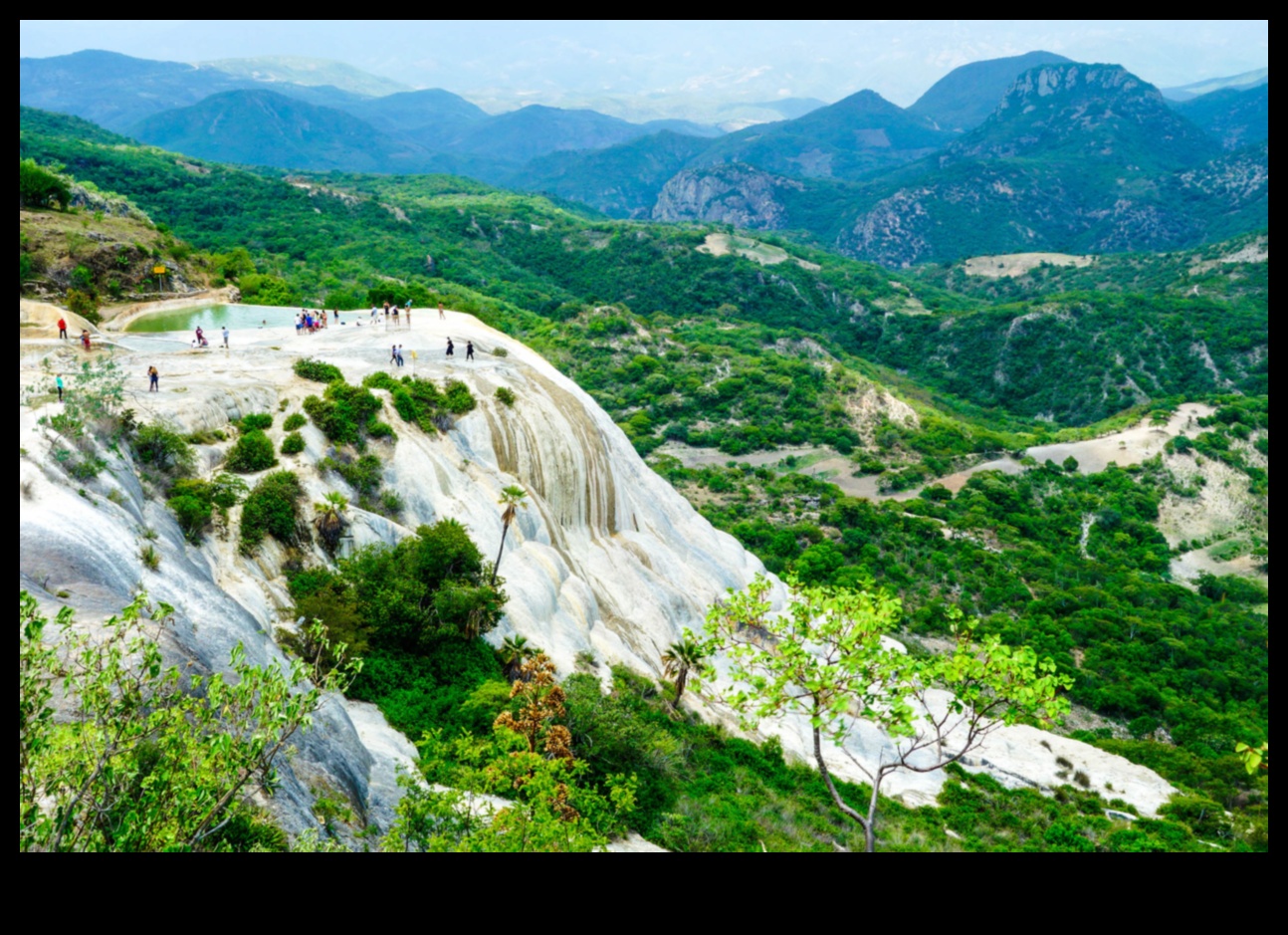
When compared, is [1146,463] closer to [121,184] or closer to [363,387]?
[363,387]

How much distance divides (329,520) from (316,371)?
953cm

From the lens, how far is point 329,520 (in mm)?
30469

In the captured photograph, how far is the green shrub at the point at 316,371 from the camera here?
36625mm

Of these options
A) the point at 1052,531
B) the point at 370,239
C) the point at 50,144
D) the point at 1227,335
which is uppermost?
the point at 50,144

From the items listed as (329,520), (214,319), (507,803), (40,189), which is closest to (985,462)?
(214,319)

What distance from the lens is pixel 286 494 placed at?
29656 millimetres

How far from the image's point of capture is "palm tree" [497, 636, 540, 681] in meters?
30.1

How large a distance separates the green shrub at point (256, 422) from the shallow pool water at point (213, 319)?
48.4 ft

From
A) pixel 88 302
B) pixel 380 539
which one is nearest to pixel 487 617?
pixel 380 539

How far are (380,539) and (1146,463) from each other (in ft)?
432

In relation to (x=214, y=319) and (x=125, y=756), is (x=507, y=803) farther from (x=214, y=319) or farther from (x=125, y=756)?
(x=214, y=319)

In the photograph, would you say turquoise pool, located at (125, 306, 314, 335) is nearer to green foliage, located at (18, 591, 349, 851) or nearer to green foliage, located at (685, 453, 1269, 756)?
green foliage, located at (18, 591, 349, 851)

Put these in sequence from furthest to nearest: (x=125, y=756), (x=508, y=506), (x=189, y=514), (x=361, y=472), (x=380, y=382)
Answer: (x=380, y=382)
(x=508, y=506)
(x=361, y=472)
(x=189, y=514)
(x=125, y=756)

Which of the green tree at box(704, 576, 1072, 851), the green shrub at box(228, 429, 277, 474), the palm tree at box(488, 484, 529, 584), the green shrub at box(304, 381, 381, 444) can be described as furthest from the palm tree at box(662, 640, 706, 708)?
the green tree at box(704, 576, 1072, 851)
